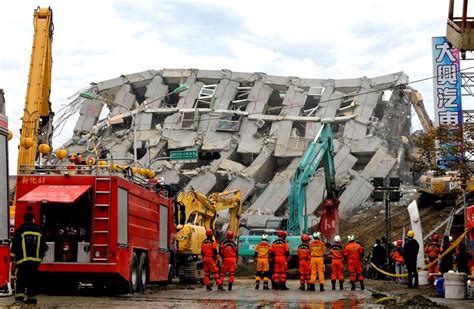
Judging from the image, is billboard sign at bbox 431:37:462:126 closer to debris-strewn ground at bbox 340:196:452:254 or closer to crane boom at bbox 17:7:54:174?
debris-strewn ground at bbox 340:196:452:254

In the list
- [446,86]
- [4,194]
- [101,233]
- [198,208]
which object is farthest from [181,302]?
[446,86]

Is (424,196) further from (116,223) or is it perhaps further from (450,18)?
(450,18)

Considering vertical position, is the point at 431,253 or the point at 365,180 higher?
the point at 365,180

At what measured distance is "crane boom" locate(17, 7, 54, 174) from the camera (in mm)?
24219

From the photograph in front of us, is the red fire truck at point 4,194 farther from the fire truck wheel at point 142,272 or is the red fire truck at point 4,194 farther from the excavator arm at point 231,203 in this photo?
the excavator arm at point 231,203

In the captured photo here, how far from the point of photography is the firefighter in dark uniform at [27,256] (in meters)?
14.5

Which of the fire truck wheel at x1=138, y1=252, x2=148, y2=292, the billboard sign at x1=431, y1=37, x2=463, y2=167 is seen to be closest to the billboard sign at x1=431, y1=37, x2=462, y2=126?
the billboard sign at x1=431, y1=37, x2=463, y2=167

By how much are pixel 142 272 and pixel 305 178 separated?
20.3 m

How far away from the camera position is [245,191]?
191ft

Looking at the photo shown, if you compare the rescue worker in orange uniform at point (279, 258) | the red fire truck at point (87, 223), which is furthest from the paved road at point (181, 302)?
the rescue worker in orange uniform at point (279, 258)

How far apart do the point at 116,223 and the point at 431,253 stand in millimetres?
12428

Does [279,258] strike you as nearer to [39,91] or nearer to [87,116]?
[39,91]

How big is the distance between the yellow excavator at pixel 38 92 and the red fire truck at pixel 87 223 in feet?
18.5

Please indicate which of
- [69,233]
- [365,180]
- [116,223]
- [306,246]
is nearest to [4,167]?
[116,223]
